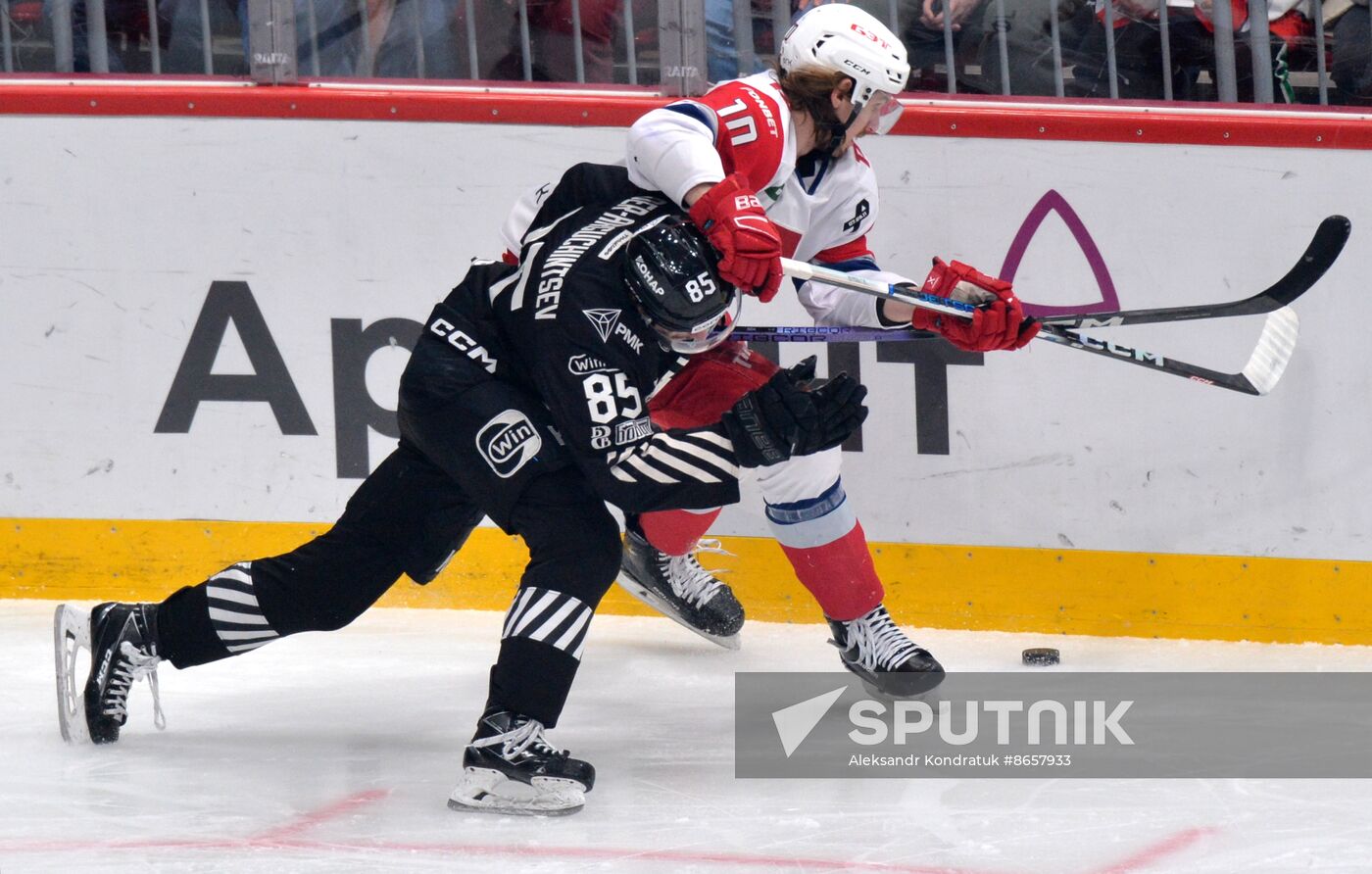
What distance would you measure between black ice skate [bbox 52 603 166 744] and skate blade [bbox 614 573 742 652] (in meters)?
1.02

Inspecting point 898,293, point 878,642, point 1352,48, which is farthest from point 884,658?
point 1352,48

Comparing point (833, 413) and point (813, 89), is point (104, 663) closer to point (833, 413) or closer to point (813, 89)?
point (833, 413)

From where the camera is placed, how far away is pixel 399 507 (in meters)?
2.66

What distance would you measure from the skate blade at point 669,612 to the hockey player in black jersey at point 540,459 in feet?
2.77

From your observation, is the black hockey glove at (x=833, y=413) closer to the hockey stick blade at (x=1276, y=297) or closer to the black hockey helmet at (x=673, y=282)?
the black hockey helmet at (x=673, y=282)

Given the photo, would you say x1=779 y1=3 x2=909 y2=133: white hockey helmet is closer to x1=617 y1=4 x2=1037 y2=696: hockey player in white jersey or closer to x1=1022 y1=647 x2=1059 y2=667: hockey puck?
x1=617 y1=4 x2=1037 y2=696: hockey player in white jersey

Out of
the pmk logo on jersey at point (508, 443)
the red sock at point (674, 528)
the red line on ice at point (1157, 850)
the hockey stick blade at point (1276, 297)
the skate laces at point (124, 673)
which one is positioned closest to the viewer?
the red line on ice at point (1157, 850)

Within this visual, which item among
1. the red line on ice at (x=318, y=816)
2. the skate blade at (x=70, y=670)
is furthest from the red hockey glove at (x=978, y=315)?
the skate blade at (x=70, y=670)

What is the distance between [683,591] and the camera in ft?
11.4

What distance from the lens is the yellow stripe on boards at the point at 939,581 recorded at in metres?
3.40

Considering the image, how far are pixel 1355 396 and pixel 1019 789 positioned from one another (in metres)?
1.29

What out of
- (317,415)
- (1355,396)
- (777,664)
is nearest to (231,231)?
(317,415)

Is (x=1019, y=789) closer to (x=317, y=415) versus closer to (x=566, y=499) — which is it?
(x=566, y=499)

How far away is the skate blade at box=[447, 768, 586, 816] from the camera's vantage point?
8.03 ft
